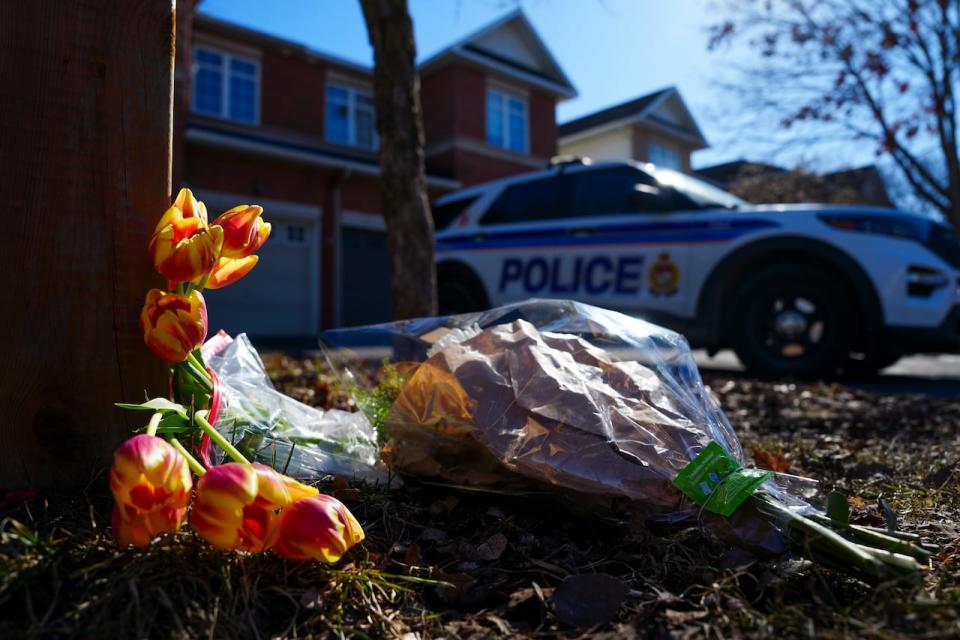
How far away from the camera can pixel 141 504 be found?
3.34 ft

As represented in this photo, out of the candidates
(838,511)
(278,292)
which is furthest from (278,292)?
(838,511)

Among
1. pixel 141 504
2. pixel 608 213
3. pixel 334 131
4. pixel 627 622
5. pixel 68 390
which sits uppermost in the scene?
pixel 334 131

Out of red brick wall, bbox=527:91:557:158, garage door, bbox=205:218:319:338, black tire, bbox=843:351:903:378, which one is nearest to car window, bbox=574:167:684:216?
black tire, bbox=843:351:903:378

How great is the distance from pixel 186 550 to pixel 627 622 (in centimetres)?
83

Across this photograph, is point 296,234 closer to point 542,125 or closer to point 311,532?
point 542,125

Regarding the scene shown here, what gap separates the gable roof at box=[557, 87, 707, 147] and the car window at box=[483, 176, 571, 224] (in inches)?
554

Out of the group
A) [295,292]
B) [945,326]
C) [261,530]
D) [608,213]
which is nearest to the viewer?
[261,530]

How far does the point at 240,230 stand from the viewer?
1.49 meters

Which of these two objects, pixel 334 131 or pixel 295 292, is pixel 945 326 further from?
pixel 334 131

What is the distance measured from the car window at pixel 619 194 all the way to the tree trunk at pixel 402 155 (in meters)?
2.64

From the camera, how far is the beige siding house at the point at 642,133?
20266 millimetres

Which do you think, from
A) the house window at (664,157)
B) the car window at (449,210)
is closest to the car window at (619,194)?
the car window at (449,210)

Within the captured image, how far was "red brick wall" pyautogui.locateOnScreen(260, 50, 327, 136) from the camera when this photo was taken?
45.0 feet

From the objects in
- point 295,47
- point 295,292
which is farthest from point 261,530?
point 295,47
